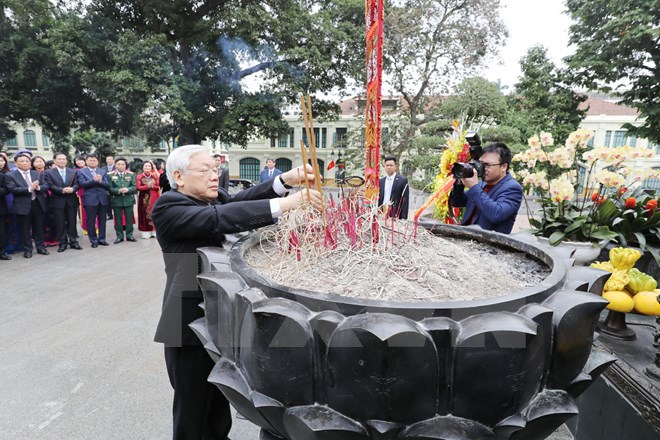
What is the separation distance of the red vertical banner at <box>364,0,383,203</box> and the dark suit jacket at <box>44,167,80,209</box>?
5834mm

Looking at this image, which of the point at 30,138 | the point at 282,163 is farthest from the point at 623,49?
the point at 30,138

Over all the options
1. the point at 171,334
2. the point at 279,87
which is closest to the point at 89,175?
the point at 171,334

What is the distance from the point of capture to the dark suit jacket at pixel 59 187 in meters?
5.67

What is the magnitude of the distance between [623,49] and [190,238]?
12.3m

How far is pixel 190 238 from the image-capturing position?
1.47 m

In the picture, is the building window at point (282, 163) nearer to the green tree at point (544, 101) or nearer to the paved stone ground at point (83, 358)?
the green tree at point (544, 101)

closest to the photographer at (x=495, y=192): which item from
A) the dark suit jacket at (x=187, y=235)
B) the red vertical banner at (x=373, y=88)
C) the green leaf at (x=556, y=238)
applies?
the green leaf at (x=556, y=238)

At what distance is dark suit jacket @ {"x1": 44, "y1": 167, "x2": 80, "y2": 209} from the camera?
5.67 meters

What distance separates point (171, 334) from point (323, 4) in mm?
14059

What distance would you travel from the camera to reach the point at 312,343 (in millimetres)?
813

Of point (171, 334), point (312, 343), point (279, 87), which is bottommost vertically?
point (171, 334)

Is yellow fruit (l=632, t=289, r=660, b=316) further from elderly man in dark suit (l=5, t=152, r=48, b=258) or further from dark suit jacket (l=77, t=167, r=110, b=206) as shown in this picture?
dark suit jacket (l=77, t=167, r=110, b=206)

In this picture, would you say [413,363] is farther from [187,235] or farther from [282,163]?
[282,163]

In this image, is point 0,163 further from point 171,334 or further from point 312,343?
point 312,343
